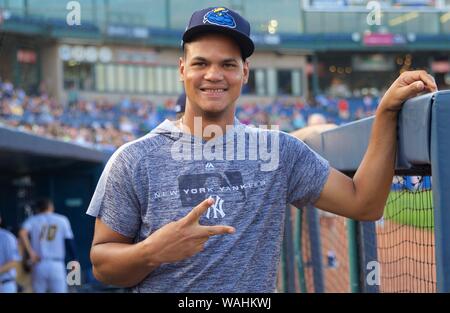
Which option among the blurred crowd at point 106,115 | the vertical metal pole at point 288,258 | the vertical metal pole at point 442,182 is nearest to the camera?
the vertical metal pole at point 442,182

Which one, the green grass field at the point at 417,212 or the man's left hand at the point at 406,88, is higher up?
the man's left hand at the point at 406,88

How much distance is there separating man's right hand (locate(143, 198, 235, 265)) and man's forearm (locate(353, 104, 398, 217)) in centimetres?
50

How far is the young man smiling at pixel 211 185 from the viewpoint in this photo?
2250mm

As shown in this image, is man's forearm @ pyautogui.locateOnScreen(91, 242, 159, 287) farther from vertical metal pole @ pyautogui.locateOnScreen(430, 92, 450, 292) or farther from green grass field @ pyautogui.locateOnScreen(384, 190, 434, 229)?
green grass field @ pyautogui.locateOnScreen(384, 190, 434, 229)

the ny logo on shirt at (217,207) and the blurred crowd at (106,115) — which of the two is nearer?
the ny logo on shirt at (217,207)

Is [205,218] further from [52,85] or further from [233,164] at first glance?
[52,85]

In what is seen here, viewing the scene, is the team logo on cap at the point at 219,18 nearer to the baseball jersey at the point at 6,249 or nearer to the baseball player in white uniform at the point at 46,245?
the baseball jersey at the point at 6,249

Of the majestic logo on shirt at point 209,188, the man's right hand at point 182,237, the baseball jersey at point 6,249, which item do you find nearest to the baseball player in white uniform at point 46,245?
the baseball jersey at point 6,249

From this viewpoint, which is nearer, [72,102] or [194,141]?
[194,141]

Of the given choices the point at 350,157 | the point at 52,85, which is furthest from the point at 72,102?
the point at 350,157

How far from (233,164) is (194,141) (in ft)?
0.41

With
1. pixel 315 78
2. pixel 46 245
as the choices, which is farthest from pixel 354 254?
pixel 315 78

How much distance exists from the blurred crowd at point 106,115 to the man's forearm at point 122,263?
12.5m
